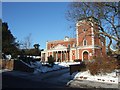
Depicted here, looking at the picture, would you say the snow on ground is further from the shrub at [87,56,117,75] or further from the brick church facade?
the brick church facade

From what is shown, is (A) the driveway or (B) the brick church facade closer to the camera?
(A) the driveway

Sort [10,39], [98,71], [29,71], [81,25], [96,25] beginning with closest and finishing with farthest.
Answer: [98,71] → [96,25] → [81,25] → [29,71] → [10,39]

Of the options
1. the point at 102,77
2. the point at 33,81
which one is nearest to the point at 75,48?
the point at 102,77

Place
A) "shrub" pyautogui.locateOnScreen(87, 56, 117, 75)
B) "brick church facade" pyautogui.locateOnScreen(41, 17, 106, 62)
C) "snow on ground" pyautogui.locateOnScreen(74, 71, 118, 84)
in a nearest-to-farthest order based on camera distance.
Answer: "snow on ground" pyautogui.locateOnScreen(74, 71, 118, 84) < "shrub" pyautogui.locateOnScreen(87, 56, 117, 75) < "brick church facade" pyautogui.locateOnScreen(41, 17, 106, 62)

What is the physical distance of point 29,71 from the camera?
32.0 metres

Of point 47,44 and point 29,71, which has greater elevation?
point 47,44

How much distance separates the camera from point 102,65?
84.0 feet

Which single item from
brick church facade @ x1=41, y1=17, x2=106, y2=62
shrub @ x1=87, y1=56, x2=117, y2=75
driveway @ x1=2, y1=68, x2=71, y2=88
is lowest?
driveway @ x1=2, y1=68, x2=71, y2=88

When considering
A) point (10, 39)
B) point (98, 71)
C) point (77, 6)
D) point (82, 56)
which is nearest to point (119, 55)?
point (98, 71)

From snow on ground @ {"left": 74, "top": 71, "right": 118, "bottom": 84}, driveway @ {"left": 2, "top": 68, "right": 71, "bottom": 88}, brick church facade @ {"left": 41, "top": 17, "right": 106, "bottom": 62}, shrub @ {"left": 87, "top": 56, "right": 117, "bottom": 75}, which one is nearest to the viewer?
driveway @ {"left": 2, "top": 68, "right": 71, "bottom": 88}

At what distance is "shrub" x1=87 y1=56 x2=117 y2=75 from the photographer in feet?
82.6

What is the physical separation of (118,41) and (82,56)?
1602 inches

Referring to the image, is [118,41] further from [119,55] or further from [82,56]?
[82,56]

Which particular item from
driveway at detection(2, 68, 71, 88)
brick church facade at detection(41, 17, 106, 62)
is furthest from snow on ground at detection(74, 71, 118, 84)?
brick church facade at detection(41, 17, 106, 62)
